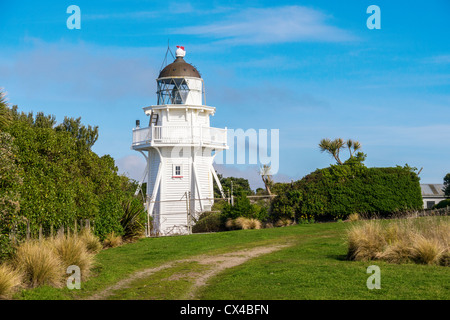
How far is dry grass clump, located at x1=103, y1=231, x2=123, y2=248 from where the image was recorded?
2362 cm

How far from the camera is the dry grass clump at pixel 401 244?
14203 millimetres

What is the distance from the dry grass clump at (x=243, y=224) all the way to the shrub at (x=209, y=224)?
3.35ft

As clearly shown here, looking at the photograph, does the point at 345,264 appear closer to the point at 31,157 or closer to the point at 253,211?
the point at 31,157

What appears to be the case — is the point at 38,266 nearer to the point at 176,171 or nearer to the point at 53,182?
the point at 53,182

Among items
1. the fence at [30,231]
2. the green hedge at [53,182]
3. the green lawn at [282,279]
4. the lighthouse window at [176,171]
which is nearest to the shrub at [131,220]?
the green hedge at [53,182]

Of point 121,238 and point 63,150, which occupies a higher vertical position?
point 63,150

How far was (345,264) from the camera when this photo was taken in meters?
14.5

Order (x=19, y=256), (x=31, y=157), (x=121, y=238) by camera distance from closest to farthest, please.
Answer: (x=19, y=256), (x=31, y=157), (x=121, y=238)

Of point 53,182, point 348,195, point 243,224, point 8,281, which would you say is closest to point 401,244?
point 8,281

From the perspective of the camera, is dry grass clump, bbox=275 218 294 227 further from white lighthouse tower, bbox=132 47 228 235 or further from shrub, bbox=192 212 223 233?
white lighthouse tower, bbox=132 47 228 235

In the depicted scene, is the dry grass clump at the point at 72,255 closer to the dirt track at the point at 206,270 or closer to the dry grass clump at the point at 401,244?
the dirt track at the point at 206,270

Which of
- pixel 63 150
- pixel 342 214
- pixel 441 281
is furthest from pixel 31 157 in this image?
pixel 342 214

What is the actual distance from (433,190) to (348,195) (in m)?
35.0

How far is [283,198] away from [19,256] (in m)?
21.2
